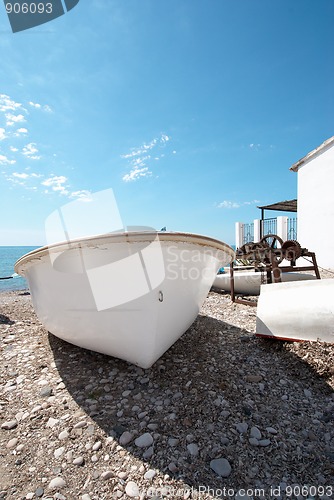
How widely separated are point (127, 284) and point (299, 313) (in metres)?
2.06

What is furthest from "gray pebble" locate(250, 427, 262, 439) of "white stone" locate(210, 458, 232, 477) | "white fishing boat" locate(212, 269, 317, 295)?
"white fishing boat" locate(212, 269, 317, 295)

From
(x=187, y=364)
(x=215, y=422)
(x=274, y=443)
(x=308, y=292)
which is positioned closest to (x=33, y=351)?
(x=187, y=364)

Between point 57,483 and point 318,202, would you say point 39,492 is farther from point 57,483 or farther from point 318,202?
point 318,202

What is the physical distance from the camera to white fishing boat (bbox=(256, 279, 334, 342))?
8.74ft

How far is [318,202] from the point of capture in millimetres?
10422

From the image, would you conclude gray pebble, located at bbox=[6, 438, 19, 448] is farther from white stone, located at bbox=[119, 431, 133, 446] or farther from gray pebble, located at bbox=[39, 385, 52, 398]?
white stone, located at bbox=[119, 431, 133, 446]

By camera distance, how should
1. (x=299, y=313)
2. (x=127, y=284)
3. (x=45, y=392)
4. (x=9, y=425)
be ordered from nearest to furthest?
1. (x=9, y=425)
2. (x=127, y=284)
3. (x=45, y=392)
4. (x=299, y=313)

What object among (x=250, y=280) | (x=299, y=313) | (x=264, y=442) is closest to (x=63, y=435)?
(x=264, y=442)

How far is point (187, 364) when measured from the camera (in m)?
2.62

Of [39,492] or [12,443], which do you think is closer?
[39,492]

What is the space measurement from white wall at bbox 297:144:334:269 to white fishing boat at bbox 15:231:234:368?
9443 millimetres

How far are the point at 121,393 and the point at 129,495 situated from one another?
33.0 inches

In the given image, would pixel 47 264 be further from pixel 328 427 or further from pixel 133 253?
pixel 328 427

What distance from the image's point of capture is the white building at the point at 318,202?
32.3 feet
